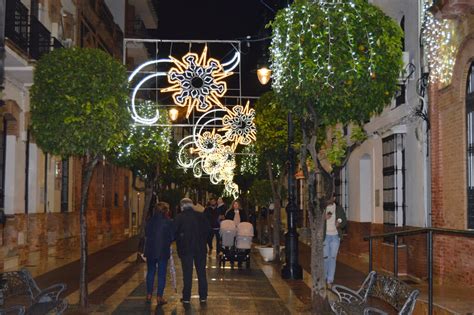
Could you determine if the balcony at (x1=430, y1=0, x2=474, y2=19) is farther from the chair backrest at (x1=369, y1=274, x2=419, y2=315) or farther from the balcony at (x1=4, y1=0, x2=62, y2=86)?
the balcony at (x1=4, y1=0, x2=62, y2=86)

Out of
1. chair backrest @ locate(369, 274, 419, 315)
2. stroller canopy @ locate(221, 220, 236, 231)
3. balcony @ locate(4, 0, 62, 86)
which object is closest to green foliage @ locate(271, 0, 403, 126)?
chair backrest @ locate(369, 274, 419, 315)

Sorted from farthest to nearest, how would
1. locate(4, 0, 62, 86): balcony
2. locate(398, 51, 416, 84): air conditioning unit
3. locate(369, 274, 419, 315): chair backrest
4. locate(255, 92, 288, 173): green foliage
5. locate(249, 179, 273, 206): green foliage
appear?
1. locate(249, 179, 273, 206): green foliage
2. locate(255, 92, 288, 173): green foliage
3. locate(4, 0, 62, 86): balcony
4. locate(398, 51, 416, 84): air conditioning unit
5. locate(369, 274, 419, 315): chair backrest

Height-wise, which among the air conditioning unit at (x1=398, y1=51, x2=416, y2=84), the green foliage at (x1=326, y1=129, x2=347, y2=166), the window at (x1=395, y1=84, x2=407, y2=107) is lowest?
the green foliage at (x1=326, y1=129, x2=347, y2=166)

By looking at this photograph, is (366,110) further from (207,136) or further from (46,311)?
(207,136)

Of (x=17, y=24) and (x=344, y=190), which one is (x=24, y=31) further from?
(x=344, y=190)

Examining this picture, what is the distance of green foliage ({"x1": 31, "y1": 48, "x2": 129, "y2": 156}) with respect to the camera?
40.4ft

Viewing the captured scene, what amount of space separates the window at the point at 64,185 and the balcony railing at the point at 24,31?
22.0 ft

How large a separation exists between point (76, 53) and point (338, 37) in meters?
4.53

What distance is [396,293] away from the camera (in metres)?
8.88

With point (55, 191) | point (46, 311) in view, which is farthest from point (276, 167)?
point (46, 311)

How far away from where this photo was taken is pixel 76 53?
41.3 feet

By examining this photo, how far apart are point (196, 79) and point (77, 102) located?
6752 mm

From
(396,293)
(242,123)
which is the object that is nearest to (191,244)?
(396,293)

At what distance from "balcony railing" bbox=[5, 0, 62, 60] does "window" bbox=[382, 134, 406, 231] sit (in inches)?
356
